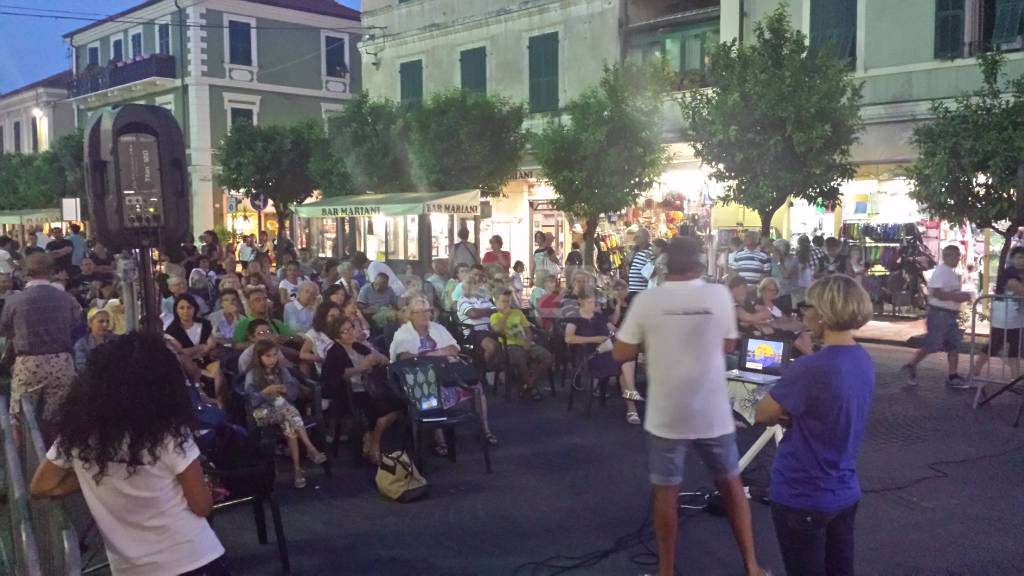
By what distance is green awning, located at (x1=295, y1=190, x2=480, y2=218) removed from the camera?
17.2 metres

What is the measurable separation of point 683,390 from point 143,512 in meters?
2.53

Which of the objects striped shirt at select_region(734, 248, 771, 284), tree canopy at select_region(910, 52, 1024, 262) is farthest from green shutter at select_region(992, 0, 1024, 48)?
striped shirt at select_region(734, 248, 771, 284)

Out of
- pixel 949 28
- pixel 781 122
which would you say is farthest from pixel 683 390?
pixel 949 28

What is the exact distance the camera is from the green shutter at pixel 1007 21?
48.4 ft

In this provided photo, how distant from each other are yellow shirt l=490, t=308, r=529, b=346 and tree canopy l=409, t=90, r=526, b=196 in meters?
9.86

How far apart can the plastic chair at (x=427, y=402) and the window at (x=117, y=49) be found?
35647mm

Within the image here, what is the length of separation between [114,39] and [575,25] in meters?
25.4

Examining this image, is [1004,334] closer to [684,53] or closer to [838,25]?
[838,25]

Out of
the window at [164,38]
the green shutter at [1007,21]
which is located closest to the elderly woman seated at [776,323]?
the green shutter at [1007,21]

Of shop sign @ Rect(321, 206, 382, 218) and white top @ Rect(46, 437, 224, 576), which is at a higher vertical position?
shop sign @ Rect(321, 206, 382, 218)

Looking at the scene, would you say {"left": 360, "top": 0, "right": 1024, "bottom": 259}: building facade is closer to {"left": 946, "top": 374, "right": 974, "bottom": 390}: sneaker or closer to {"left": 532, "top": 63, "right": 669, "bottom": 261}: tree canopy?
{"left": 532, "top": 63, "right": 669, "bottom": 261}: tree canopy

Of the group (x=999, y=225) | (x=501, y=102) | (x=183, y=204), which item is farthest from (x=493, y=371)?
(x=501, y=102)

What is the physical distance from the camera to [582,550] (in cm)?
525

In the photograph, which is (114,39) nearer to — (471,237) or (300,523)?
(471,237)
